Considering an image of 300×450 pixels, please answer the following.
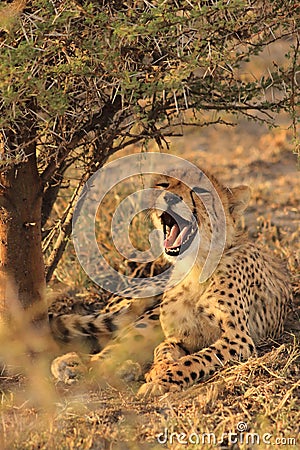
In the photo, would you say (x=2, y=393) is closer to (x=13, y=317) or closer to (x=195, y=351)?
(x=13, y=317)

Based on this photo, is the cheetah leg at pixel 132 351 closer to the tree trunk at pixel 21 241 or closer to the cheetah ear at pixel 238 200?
the tree trunk at pixel 21 241

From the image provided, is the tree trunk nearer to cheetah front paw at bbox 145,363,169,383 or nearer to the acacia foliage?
the acacia foliage

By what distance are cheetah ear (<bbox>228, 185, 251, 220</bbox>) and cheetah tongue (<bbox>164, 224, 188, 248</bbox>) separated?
333 millimetres

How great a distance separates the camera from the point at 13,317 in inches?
157

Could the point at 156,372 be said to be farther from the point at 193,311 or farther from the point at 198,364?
the point at 193,311

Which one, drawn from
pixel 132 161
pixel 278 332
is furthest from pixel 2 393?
pixel 132 161

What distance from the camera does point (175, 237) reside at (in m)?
4.10

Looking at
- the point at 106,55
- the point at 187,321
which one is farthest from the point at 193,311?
the point at 106,55

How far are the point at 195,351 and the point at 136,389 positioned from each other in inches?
18.6

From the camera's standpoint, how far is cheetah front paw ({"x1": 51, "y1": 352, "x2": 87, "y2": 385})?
3811mm

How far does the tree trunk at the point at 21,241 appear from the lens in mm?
3850

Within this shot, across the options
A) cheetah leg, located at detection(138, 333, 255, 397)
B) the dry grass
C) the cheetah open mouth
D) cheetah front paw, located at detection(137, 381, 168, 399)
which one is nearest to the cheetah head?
the cheetah open mouth

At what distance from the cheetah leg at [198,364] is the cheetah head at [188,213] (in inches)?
18.5

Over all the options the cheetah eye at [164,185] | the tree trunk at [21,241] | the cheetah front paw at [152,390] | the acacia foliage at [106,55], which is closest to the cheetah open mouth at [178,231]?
the cheetah eye at [164,185]
